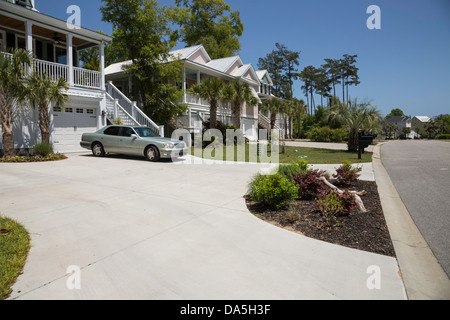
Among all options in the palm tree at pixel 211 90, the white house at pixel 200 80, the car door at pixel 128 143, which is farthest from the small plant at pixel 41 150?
the palm tree at pixel 211 90

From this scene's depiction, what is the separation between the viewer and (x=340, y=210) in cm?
507

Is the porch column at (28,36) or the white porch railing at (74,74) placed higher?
the porch column at (28,36)

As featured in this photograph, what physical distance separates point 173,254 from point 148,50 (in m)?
20.4

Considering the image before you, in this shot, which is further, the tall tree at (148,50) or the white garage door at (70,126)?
the tall tree at (148,50)

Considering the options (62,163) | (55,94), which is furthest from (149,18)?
(62,163)

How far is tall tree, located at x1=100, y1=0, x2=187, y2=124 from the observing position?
2130 centimetres

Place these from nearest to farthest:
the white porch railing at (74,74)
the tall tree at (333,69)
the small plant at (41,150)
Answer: the small plant at (41,150) → the white porch railing at (74,74) → the tall tree at (333,69)

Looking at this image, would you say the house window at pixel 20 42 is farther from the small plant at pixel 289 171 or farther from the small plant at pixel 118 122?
the small plant at pixel 289 171

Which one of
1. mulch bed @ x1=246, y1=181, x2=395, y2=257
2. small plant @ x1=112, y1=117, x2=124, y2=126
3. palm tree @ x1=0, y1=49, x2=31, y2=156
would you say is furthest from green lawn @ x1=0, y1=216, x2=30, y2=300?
small plant @ x1=112, y1=117, x2=124, y2=126

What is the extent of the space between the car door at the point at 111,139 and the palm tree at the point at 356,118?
14.7 m

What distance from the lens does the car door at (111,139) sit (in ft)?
44.0

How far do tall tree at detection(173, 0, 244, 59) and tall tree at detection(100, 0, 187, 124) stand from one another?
2138cm

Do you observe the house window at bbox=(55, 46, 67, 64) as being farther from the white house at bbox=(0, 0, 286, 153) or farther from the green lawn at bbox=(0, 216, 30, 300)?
the green lawn at bbox=(0, 216, 30, 300)

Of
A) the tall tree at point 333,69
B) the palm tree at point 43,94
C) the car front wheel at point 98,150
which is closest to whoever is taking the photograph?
the palm tree at point 43,94
